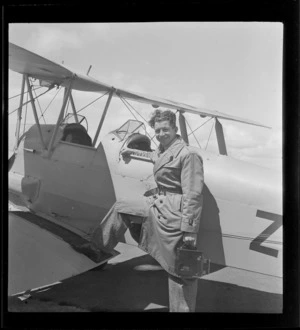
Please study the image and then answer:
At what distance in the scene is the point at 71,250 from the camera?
362 cm

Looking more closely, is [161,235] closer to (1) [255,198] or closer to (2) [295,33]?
(1) [255,198]

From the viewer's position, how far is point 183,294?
3172 millimetres

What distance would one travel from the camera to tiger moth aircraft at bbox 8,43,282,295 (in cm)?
313

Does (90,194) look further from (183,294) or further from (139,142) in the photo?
(183,294)

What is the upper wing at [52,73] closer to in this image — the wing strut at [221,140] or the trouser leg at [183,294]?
the wing strut at [221,140]

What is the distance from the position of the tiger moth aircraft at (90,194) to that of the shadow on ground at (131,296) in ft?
1.40

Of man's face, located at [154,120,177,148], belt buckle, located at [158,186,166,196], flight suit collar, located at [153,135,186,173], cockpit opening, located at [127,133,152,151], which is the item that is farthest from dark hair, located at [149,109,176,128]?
belt buckle, located at [158,186,166,196]

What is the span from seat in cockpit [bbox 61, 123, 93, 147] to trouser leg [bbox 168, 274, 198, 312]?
2.00m

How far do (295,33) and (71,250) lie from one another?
3063 mm

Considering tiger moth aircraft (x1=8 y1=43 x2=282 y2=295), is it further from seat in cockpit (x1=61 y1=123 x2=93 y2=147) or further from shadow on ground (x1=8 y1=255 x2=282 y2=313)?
shadow on ground (x1=8 y1=255 x2=282 y2=313)

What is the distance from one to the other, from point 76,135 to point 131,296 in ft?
6.67

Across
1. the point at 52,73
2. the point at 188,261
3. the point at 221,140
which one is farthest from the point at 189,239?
the point at 52,73

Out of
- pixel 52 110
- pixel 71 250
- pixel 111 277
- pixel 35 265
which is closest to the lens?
pixel 35 265
